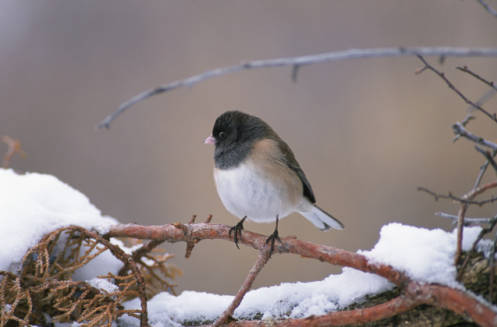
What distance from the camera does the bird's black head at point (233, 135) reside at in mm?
1632

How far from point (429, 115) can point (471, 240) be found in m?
1.99

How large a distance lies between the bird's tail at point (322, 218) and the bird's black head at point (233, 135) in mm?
321

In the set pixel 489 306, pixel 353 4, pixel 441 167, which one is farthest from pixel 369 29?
pixel 489 306

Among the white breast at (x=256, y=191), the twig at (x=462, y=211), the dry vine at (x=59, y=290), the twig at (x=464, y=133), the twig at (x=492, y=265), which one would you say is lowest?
the dry vine at (x=59, y=290)

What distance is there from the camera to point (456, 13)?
2934mm

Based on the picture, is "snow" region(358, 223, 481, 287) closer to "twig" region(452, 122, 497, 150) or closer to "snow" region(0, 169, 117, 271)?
"twig" region(452, 122, 497, 150)

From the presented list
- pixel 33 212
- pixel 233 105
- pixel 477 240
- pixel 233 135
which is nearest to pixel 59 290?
pixel 33 212

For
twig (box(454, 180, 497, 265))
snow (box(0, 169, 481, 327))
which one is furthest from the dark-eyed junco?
twig (box(454, 180, 497, 265))

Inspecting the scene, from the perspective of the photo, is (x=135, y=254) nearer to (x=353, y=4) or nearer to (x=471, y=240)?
(x=471, y=240)

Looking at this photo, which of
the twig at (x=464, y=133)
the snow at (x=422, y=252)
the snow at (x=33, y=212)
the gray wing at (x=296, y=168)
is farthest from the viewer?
the gray wing at (x=296, y=168)

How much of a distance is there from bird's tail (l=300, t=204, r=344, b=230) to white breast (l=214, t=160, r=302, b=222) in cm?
16

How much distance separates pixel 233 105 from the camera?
3096 mm

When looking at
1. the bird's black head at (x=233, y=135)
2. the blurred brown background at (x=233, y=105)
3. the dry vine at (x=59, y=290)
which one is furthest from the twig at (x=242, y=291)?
the blurred brown background at (x=233, y=105)

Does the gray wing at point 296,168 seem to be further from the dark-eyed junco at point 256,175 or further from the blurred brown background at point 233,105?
the blurred brown background at point 233,105
